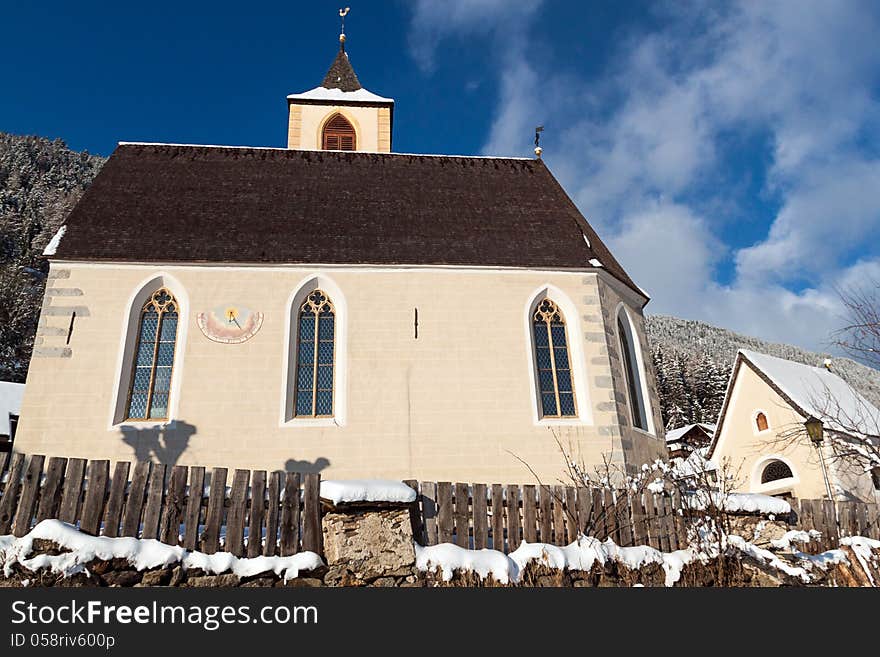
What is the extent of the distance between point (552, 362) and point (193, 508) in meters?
8.51

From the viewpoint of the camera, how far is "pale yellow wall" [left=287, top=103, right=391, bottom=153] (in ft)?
69.7

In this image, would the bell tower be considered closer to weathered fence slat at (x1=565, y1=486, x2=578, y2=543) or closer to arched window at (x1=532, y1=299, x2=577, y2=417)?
arched window at (x1=532, y1=299, x2=577, y2=417)

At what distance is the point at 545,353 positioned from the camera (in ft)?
43.8

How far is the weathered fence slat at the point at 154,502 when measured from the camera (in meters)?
6.14

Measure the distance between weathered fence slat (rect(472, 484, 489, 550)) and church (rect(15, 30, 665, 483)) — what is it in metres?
4.89

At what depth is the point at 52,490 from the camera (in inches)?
241

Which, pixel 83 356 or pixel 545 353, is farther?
pixel 545 353

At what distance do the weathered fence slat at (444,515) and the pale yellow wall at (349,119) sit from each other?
1627cm

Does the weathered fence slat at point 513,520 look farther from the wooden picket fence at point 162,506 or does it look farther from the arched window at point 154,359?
the arched window at point 154,359

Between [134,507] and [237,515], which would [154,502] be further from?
[237,515]

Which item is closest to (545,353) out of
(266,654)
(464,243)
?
(464,243)

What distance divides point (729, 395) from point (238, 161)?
1961 centimetres

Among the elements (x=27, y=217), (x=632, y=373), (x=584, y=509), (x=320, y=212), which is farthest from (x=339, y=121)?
(x=27, y=217)

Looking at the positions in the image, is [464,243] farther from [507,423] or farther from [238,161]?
→ [238,161]
